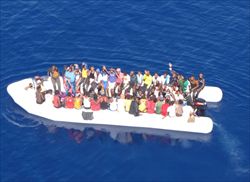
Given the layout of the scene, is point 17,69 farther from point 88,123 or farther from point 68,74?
point 88,123

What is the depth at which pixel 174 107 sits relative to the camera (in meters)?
50.6

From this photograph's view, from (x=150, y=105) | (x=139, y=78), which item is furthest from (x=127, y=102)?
(x=139, y=78)

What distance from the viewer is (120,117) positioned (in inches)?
2015

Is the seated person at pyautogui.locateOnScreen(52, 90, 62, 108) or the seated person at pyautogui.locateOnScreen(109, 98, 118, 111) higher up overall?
the seated person at pyautogui.locateOnScreen(52, 90, 62, 108)

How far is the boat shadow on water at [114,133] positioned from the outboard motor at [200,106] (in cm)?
221

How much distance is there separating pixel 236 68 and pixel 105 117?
16.1 m

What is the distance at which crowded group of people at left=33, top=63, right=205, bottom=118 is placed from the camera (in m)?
51.0

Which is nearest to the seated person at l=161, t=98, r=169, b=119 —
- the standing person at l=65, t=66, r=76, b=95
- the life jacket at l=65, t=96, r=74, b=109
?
the life jacket at l=65, t=96, r=74, b=109

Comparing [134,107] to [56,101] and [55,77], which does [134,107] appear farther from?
[55,77]

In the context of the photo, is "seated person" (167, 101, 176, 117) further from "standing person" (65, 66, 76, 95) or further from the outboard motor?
"standing person" (65, 66, 76, 95)

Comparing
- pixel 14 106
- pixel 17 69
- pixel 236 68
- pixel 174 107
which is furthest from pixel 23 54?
pixel 236 68

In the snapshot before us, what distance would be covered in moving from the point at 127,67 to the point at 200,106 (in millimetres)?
10207

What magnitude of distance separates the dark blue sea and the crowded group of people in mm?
2382

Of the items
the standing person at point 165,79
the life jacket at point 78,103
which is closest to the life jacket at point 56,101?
the life jacket at point 78,103
